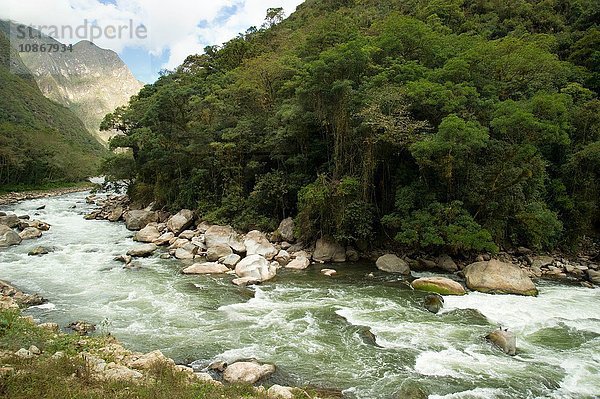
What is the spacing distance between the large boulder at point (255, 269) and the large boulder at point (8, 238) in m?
11.5

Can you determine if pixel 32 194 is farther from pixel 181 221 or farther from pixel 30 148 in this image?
pixel 181 221

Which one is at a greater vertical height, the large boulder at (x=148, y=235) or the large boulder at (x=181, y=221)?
the large boulder at (x=181, y=221)

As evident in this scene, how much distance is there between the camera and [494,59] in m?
16.9

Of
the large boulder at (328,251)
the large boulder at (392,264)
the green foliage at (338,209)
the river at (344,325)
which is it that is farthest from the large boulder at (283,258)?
the large boulder at (392,264)

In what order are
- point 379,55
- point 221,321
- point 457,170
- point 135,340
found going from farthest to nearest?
point 379,55 < point 457,170 < point 221,321 < point 135,340

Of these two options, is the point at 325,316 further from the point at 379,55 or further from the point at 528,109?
the point at 379,55

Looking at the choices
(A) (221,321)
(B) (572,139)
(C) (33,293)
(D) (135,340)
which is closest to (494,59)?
(B) (572,139)

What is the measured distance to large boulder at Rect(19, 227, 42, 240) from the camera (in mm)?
19984

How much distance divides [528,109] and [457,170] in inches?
123

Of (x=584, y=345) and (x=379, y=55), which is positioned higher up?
(x=379, y=55)

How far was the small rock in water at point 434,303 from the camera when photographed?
11039 millimetres

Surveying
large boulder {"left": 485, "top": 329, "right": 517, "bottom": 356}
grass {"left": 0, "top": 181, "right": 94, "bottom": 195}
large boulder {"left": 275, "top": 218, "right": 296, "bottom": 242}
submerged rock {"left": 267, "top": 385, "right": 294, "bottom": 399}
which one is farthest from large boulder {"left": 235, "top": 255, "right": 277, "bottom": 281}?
grass {"left": 0, "top": 181, "right": 94, "bottom": 195}

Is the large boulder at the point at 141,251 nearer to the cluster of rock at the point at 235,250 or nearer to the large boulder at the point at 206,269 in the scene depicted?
the cluster of rock at the point at 235,250

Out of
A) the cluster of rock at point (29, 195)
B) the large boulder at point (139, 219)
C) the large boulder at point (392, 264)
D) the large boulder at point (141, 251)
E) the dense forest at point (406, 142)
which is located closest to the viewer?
the dense forest at point (406, 142)
